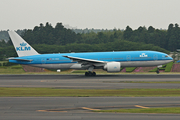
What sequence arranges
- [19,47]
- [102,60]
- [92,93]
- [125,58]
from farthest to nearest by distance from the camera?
[19,47]
[102,60]
[125,58]
[92,93]

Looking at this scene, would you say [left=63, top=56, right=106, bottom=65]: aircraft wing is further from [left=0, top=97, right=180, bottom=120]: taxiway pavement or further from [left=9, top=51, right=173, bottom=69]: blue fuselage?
[left=0, top=97, right=180, bottom=120]: taxiway pavement

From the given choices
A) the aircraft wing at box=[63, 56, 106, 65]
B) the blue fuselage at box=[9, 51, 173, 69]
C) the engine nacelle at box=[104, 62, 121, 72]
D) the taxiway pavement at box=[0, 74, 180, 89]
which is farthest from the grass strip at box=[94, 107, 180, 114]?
the blue fuselage at box=[9, 51, 173, 69]

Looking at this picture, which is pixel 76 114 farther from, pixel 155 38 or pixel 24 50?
pixel 155 38

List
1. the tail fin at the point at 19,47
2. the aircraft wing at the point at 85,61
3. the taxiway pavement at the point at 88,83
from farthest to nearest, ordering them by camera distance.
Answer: the tail fin at the point at 19,47
the aircraft wing at the point at 85,61
the taxiway pavement at the point at 88,83

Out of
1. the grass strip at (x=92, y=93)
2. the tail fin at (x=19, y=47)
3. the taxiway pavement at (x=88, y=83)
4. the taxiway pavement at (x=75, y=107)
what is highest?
the tail fin at (x=19, y=47)

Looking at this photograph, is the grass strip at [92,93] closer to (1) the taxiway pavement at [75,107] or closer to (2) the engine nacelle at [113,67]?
(1) the taxiway pavement at [75,107]

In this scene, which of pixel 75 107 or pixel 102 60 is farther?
pixel 102 60

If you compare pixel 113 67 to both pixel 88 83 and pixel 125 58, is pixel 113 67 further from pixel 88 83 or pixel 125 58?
pixel 88 83

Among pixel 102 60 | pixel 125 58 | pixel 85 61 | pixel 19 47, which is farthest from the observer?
pixel 19 47

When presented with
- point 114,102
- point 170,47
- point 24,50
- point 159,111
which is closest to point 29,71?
point 24,50

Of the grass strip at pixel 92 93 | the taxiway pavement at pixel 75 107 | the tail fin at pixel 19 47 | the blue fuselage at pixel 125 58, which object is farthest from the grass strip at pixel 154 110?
the tail fin at pixel 19 47

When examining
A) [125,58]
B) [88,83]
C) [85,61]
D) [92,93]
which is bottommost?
[88,83]

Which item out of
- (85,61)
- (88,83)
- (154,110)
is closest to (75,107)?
(154,110)

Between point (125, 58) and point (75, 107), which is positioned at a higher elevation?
point (125, 58)
